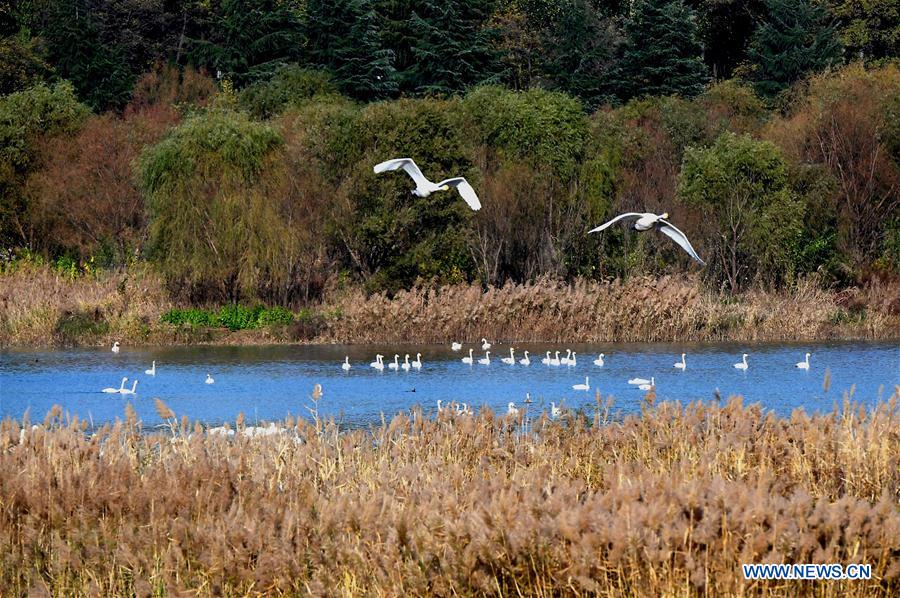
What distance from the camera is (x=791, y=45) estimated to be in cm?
5572

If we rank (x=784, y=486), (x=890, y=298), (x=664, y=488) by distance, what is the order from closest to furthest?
(x=664, y=488)
(x=784, y=486)
(x=890, y=298)

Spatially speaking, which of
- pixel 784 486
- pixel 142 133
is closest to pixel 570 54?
pixel 142 133

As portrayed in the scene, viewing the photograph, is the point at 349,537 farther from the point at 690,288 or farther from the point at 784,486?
the point at 690,288

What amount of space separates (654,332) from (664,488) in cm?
2447

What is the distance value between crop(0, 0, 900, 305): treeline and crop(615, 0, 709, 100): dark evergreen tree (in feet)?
0.36

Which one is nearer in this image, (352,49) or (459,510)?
(459,510)

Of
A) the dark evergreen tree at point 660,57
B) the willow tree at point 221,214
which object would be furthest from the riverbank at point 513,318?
the dark evergreen tree at point 660,57

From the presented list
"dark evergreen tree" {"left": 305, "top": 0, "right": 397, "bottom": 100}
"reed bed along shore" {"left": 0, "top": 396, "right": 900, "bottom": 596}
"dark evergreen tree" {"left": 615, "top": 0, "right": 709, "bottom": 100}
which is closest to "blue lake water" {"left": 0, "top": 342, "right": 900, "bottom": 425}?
"reed bed along shore" {"left": 0, "top": 396, "right": 900, "bottom": 596}

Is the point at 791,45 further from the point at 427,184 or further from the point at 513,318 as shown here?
the point at 427,184

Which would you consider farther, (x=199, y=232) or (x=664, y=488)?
(x=199, y=232)

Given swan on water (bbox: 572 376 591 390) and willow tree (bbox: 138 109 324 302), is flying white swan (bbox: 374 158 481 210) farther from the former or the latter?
willow tree (bbox: 138 109 324 302)

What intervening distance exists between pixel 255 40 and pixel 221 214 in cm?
2210

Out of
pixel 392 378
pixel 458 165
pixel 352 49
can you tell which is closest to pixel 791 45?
pixel 352 49

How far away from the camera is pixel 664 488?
358 inches
